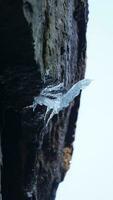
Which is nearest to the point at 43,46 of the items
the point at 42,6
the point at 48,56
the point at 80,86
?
the point at 48,56

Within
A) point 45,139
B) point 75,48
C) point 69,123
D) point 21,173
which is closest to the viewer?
point 21,173

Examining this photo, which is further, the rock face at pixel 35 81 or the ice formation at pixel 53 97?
the ice formation at pixel 53 97

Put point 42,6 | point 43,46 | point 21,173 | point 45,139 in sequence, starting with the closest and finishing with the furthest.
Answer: point 42,6
point 43,46
point 21,173
point 45,139

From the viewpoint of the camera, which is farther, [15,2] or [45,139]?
[45,139]

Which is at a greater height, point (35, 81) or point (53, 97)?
point (35, 81)

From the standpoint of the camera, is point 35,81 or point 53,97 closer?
point 35,81

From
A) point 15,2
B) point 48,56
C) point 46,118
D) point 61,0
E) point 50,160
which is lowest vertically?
point 50,160

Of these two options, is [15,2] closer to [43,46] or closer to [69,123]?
[43,46]

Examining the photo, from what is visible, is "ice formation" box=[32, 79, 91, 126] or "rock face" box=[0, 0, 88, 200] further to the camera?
"ice formation" box=[32, 79, 91, 126]
